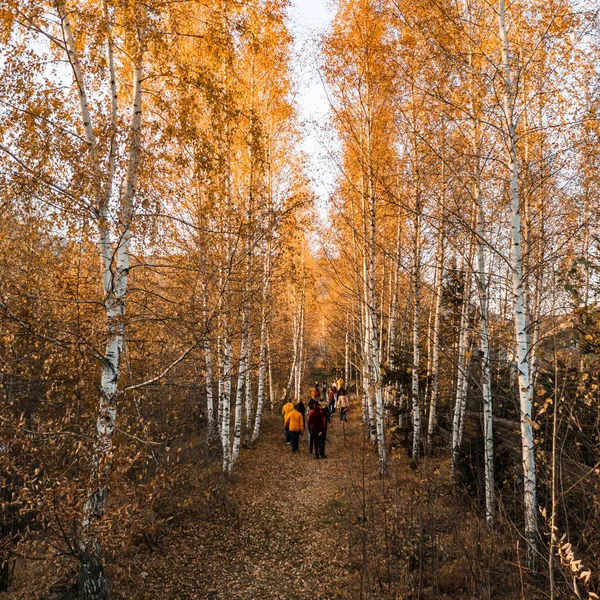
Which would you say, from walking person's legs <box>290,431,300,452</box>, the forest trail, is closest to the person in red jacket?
walking person's legs <box>290,431,300,452</box>

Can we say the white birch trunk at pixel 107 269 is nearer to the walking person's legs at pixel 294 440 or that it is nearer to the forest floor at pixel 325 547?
the forest floor at pixel 325 547

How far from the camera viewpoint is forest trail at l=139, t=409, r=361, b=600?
4.96 meters

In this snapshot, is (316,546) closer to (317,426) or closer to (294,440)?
(317,426)

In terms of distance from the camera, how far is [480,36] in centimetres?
614

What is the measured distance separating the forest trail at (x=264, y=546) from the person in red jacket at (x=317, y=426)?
4.64 feet

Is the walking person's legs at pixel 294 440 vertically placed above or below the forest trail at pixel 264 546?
above

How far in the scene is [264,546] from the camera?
6.07m

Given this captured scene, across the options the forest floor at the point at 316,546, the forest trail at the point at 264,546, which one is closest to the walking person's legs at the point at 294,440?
the forest trail at the point at 264,546

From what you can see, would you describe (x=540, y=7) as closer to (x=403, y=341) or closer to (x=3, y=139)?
(x=3, y=139)

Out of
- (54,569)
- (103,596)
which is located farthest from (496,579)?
(54,569)

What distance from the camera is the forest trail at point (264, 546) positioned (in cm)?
496

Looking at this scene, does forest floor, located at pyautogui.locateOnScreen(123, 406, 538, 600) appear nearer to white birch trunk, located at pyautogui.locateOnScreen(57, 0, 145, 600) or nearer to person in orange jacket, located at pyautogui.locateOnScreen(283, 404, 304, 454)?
white birch trunk, located at pyautogui.locateOnScreen(57, 0, 145, 600)

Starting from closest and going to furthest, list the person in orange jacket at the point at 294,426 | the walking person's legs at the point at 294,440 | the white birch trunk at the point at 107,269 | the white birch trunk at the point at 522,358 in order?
the white birch trunk at the point at 107,269 → the white birch trunk at the point at 522,358 → the person in orange jacket at the point at 294,426 → the walking person's legs at the point at 294,440

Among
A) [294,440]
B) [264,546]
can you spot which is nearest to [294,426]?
[294,440]
